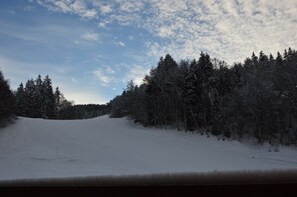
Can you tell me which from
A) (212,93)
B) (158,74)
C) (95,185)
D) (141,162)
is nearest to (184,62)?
(158,74)

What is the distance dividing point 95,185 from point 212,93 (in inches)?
2579

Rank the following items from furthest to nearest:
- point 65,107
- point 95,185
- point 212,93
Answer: point 65,107
point 212,93
point 95,185

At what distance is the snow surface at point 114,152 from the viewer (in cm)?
3669

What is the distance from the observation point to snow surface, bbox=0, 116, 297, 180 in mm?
36688

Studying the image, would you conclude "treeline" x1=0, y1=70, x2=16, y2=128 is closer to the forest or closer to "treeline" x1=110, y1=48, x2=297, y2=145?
the forest

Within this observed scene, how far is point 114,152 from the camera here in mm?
45719

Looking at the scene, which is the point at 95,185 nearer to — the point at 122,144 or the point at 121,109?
the point at 122,144

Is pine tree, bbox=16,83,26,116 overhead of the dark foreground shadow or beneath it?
overhead

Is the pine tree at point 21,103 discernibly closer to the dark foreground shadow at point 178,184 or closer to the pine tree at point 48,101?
the pine tree at point 48,101

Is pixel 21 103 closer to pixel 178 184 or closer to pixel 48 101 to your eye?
pixel 48 101

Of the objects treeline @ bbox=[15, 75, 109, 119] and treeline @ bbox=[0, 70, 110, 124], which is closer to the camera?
treeline @ bbox=[0, 70, 110, 124]

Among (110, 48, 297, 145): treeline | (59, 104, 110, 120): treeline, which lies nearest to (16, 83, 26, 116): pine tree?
(59, 104, 110, 120): treeline

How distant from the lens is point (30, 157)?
41.5 m

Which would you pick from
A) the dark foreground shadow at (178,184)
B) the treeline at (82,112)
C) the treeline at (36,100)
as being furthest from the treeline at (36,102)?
the dark foreground shadow at (178,184)
